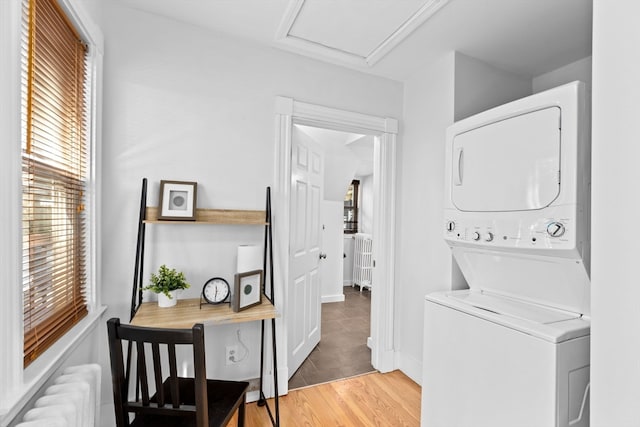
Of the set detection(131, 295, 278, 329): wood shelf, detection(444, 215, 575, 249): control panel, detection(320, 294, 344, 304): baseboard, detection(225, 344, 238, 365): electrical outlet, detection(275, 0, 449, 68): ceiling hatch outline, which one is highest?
detection(275, 0, 449, 68): ceiling hatch outline

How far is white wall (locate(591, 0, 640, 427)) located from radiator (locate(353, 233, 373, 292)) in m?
4.41

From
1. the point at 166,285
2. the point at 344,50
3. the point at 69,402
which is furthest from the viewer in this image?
the point at 344,50

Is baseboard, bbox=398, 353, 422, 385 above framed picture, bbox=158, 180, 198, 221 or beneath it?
beneath

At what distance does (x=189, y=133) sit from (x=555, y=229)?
6.43ft

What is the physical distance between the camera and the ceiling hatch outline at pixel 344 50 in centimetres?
175

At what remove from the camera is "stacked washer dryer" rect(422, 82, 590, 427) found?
1.28 metres

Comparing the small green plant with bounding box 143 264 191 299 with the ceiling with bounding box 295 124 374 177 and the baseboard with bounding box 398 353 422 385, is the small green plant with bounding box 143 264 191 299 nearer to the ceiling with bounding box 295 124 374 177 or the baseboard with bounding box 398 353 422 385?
the baseboard with bounding box 398 353 422 385

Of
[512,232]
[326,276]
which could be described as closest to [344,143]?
[326,276]

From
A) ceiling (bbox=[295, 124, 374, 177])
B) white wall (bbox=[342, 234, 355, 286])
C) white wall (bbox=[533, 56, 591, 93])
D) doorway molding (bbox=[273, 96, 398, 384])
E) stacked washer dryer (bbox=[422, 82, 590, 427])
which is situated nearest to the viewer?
stacked washer dryer (bbox=[422, 82, 590, 427])

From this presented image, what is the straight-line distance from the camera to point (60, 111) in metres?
1.37

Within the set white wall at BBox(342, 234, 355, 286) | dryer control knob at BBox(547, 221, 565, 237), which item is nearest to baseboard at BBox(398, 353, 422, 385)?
dryer control knob at BBox(547, 221, 565, 237)

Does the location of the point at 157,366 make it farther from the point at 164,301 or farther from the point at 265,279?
the point at 265,279

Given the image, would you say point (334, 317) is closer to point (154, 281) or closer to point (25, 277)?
point (154, 281)

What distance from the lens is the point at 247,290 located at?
179 cm
